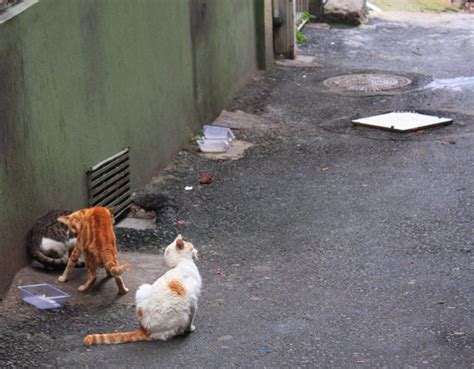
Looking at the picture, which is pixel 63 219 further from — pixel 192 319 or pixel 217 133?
pixel 217 133

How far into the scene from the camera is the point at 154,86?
8836mm

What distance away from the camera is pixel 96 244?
19.7 feet

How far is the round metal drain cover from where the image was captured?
12883 millimetres

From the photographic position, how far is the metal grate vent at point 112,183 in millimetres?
7316

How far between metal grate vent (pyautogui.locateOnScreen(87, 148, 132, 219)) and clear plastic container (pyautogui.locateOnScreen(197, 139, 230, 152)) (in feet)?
6.27

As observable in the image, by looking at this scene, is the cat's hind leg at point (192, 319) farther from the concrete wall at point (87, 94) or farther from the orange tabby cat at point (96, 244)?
the concrete wall at point (87, 94)

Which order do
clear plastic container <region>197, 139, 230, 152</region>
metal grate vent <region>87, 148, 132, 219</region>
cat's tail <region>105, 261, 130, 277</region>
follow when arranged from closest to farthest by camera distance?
cat's tail <region>105, 261, 130, 277</region> → metal grate vent <region>87, 148, 132, 219</region> → clear plastic container <region>197, 139, 230, 152</region>

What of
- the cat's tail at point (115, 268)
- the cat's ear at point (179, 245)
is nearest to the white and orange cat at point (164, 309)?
the cat's ear at point (179, 245)

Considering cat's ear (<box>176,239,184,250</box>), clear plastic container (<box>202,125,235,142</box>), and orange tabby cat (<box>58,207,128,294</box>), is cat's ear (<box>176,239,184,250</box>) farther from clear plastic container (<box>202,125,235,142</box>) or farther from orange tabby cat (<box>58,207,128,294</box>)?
clear plastic container (<box>202,125,235,142</box>)

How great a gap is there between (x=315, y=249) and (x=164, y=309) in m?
2.09

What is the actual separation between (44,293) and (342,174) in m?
3.86

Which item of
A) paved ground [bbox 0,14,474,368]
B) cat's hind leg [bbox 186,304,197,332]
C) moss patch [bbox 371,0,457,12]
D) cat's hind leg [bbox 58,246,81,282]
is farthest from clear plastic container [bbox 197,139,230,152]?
moss patch [bbox 371,0,457,12]

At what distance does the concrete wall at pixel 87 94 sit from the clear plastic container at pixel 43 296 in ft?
0.48

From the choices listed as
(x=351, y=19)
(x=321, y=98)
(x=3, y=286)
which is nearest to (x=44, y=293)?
(x=3, y=286)
